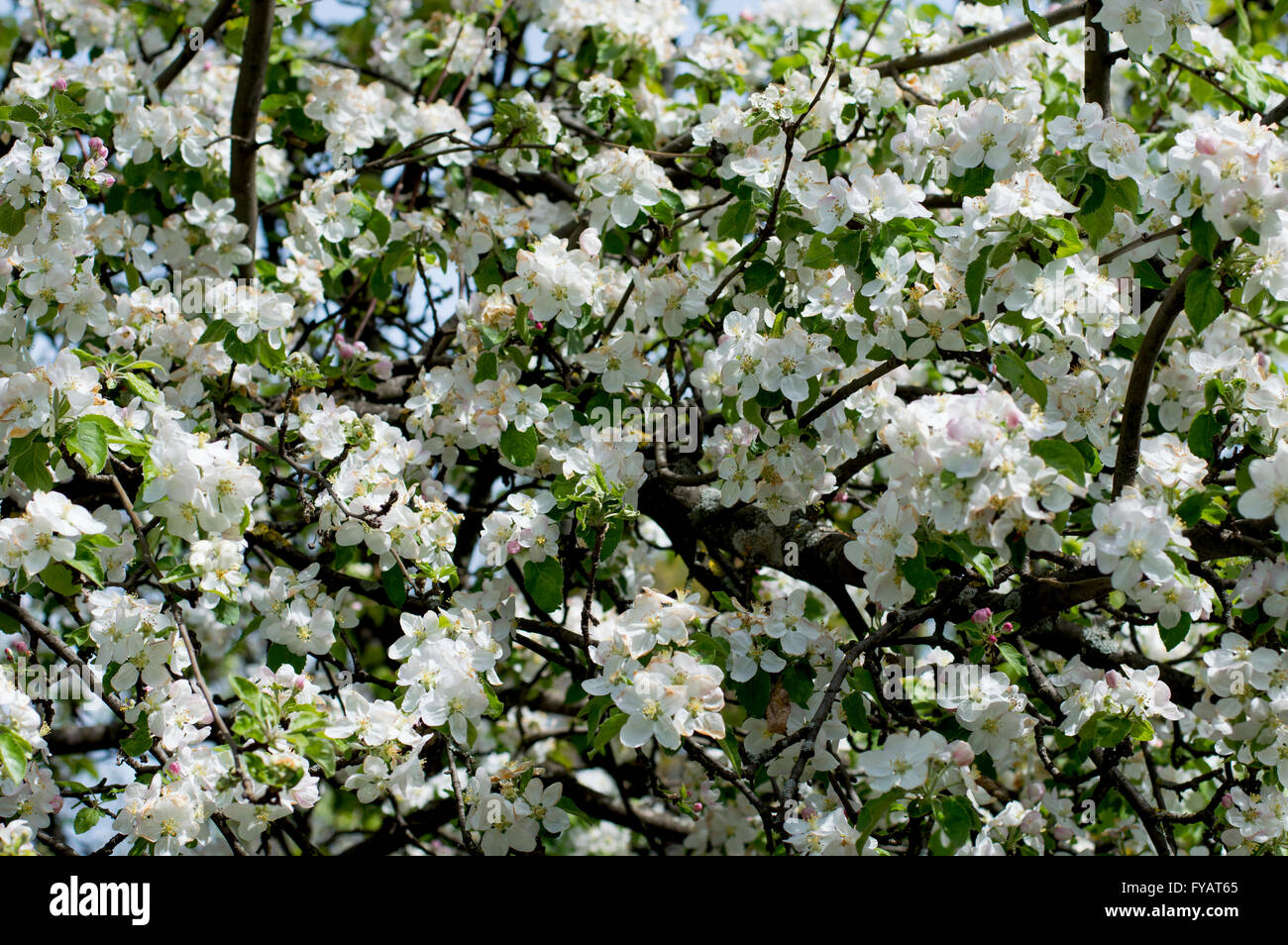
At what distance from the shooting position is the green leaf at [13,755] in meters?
1.61

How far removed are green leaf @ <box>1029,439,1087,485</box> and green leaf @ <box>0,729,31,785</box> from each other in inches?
61.2

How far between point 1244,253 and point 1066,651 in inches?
35.1

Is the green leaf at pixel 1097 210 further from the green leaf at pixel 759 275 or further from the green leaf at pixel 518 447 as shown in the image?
the green leaf at pixel 518 447

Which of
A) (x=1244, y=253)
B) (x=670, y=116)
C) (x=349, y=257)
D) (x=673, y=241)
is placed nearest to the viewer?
(x=1244, y=253)

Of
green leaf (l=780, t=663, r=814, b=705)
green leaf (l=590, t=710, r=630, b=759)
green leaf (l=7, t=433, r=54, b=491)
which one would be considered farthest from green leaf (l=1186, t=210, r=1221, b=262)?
green leaf (l=7, t=433, r=54, b=491)

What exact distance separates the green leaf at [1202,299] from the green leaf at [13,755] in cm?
192

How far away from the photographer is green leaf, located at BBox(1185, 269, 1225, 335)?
1.75m

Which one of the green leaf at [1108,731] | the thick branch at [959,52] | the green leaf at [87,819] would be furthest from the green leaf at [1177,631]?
the green leaf at [87,819]

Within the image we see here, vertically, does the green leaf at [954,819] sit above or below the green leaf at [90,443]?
below

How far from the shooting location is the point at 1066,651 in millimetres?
2307

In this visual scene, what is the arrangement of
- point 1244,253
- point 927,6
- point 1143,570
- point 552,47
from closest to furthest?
point 1143,570
point 1244,253
point 927,6
point 552,47

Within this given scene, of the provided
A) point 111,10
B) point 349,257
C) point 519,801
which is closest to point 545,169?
point 349,257

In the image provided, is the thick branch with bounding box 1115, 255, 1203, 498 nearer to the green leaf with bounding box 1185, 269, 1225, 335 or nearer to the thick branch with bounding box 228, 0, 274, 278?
the green leaf with bounding box 1185, 269, 1225, 335
